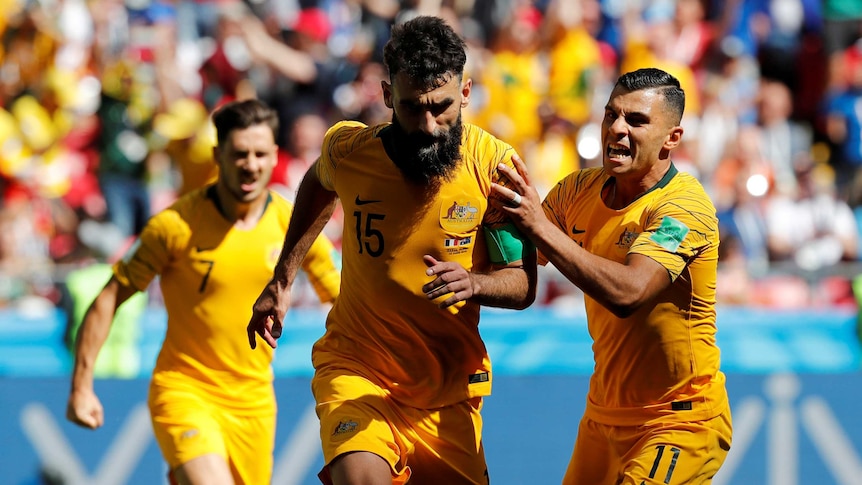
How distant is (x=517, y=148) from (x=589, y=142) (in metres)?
0.87

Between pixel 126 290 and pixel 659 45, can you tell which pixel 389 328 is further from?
pixel 659 45

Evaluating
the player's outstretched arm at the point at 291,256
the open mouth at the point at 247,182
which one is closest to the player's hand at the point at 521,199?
the player's outstretched arm at the point at 291,256

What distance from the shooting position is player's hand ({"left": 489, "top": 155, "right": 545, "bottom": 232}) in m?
5.48

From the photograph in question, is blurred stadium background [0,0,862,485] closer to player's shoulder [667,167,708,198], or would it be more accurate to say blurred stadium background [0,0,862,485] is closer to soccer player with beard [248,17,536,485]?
soccer player with beard [248,17,536,485]

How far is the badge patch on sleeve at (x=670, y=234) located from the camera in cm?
566

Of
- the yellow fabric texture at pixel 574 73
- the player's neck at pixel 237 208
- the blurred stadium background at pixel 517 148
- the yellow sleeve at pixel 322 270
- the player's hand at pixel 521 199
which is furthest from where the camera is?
the yellow fabric texture at pixel 574 73

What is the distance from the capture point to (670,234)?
5688mm

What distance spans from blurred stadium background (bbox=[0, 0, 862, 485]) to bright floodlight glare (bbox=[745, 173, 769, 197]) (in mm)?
34

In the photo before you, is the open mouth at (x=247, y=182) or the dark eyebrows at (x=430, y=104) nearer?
the dark eyebrows at (x=430, y=104)

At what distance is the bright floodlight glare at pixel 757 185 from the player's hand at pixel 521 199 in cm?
670

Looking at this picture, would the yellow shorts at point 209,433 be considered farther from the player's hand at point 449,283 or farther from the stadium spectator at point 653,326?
the player's hand at point 449,283

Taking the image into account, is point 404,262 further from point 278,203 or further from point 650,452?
point 278,203

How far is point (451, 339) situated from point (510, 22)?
8040mm

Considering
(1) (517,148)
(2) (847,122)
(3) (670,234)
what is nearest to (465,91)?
(3) (670,234)
